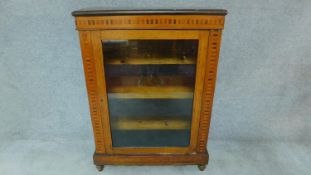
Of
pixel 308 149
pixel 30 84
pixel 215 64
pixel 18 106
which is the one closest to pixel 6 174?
pixel 18 106

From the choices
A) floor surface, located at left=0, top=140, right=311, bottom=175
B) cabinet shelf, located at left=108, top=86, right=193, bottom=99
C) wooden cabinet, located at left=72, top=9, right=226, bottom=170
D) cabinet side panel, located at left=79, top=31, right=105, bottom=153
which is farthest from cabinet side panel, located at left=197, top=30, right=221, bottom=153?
cabinet side panel, located at left=79, top=31, right=105, bottom=153

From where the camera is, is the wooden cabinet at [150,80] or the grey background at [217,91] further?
the grey background at [217,91]

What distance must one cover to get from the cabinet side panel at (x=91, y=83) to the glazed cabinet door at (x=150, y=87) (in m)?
0.02

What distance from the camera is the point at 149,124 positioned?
4.27ft

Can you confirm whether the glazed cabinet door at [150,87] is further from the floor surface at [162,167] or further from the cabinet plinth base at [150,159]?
the floor surface at [162,167]

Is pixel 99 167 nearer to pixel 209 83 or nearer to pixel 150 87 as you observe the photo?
pixel 150 87

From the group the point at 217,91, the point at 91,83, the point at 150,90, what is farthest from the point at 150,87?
the point at 217,91

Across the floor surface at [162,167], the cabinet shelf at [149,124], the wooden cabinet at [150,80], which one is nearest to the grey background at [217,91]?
the floor surface at [162,167]

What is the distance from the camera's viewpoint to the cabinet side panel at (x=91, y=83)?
3.29ft

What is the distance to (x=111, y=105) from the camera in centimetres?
119

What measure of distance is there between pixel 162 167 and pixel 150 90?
555 mm

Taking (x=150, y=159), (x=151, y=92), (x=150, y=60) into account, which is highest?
(x=150, y=60)

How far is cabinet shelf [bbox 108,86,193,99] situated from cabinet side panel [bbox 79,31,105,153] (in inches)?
4.8

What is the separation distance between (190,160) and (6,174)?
1.18 meters
